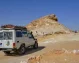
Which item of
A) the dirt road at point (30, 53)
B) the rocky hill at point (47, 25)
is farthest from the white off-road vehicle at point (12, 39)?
the rocky hill at point (47, 25)

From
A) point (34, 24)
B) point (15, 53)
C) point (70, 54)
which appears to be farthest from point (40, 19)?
point (70, 54)

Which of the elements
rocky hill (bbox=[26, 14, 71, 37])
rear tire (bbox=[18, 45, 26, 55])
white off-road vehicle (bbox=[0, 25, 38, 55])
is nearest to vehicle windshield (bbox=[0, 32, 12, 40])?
white off-road vehicle (bbox=[0, 25, 38, 55])

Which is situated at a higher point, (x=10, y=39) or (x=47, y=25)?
(x=47, y=25)

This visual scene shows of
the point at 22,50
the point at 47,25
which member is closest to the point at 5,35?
the point at 22,50

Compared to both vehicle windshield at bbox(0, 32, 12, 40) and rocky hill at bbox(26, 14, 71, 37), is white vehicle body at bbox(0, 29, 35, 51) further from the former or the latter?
rocky hill at bbox(26, 14, 71, 37)

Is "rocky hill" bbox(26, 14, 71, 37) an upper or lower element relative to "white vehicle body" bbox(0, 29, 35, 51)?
upper

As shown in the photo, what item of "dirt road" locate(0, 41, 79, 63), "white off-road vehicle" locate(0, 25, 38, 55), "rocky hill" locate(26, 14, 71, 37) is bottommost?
"dirt road" locate(0, 41, 79, 63)

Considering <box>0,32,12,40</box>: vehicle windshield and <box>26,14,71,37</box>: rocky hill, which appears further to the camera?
<box>26,14,71,37</box>: rocky hill

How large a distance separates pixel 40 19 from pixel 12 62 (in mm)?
61624

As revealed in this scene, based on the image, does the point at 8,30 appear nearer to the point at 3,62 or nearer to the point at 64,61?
the point at 3,62

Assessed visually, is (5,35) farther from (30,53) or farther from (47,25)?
(47,25)

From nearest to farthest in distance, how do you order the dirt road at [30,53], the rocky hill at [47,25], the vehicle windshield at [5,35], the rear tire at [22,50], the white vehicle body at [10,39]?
the dirt road at [30,53]
the white vehicle body at [10,39]
the vehicle windshield at [5,35]
the rear tire at [22,50]
the rocky hill at [47,25]

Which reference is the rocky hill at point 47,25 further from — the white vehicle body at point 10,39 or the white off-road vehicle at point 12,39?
the white vehicle body at point 10,39

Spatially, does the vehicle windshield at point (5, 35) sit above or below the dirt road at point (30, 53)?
above
